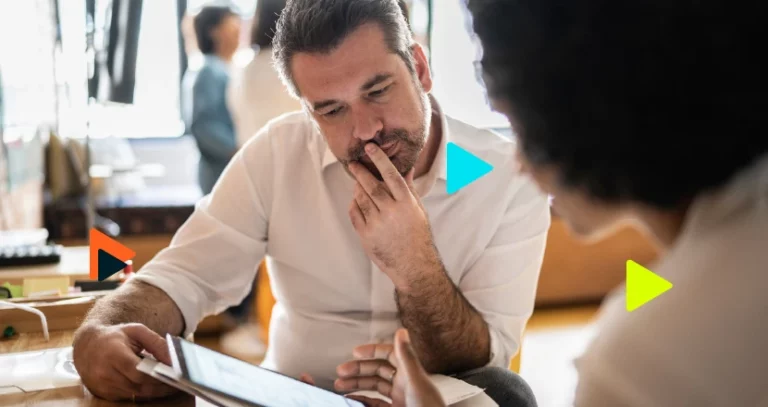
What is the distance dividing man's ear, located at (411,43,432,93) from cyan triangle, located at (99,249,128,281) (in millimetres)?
732

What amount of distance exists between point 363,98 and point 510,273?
42 cm

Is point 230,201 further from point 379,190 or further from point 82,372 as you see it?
point 82,372

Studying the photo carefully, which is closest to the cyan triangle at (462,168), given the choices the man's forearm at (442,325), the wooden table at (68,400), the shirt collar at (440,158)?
the shirt collar at (440,158)

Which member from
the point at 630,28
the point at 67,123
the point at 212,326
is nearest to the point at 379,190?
the point at 630,28

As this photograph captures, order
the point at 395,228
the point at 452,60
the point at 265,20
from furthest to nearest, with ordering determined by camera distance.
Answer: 1. the point at 452,60
2. the point at 265,20
3. the point at 395,228

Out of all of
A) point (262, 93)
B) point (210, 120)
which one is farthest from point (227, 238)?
point (210, 120)

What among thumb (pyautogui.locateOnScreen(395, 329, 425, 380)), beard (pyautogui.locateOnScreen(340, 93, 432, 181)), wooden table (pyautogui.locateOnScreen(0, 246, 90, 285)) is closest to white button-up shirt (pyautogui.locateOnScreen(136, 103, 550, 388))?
beard (pyautogui.locateOnScreen(340, 93, 432, 181))

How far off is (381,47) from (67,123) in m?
3.05

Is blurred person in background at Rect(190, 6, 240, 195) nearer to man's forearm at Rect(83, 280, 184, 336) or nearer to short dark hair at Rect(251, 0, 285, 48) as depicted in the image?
short dark hair at Rect(251, 0, 285, 48)

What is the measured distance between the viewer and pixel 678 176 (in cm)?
59

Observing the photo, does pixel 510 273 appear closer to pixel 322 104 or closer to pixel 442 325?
pixel 442 325

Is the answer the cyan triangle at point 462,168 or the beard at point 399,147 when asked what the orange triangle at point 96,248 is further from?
the cyan triangle at point 462,168

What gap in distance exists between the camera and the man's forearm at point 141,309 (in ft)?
3.99

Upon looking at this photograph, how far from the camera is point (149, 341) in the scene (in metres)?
1.10
